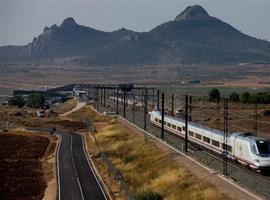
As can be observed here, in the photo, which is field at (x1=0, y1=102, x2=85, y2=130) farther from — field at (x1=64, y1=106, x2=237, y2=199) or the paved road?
the paved road

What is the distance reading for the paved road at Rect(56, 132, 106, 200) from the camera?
5556cm

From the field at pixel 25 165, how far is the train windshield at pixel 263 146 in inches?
739

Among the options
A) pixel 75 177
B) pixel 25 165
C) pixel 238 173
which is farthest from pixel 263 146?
pixel 25 165

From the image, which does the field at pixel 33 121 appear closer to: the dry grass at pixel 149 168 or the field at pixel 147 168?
the field at pixel 147 168


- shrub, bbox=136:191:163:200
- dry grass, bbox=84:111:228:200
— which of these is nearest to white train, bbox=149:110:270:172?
dry grass, bbox=84:111:228:200

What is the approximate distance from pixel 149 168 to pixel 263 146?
16.9 meters

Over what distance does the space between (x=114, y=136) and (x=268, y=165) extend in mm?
52279

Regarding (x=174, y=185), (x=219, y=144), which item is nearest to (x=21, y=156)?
(x=219, y=144)

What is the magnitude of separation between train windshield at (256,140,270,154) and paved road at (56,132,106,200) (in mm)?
13628

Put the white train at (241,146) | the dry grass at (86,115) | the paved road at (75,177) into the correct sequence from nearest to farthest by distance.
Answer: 1. the white train at (241,146)
2. the paved road at (75,177)
3. the dry grass at (86,115)

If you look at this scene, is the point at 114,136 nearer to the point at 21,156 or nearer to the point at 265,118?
the point at 21,156

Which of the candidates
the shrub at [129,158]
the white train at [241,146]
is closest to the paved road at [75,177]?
the shrub at [129,158]

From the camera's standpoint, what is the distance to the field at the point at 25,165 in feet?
205

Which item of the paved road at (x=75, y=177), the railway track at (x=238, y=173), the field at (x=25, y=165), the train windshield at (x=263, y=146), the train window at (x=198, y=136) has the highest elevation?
the train windshield at (x=263, y=146)
